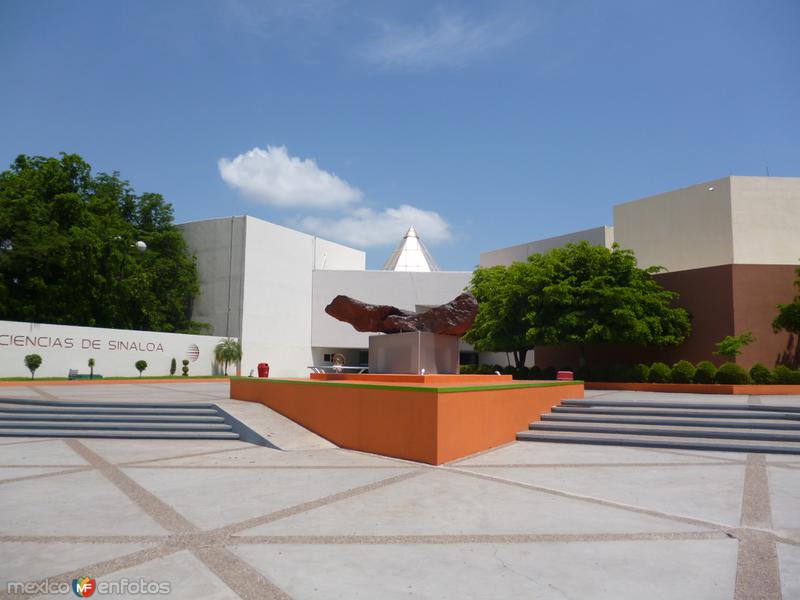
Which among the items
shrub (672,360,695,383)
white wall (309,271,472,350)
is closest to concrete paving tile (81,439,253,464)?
shrub (672,360,695,383)

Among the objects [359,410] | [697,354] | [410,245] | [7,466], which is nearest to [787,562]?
[359,410]

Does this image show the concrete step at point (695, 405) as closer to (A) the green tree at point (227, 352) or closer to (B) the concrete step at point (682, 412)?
(B) the concrete step at point (682, 412)

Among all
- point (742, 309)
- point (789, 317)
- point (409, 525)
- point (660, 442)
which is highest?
point (742, 309)

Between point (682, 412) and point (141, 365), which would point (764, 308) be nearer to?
point (682, 412)

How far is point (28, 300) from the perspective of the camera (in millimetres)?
29484

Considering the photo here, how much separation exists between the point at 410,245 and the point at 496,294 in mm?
30910

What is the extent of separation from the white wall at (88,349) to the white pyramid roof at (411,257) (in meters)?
25.0

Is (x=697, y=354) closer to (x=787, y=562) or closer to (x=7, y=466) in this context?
(x=787, y=562)

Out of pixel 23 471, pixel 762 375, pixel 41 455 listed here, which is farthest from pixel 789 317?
pixel 23 471

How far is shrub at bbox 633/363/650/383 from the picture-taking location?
22750mm

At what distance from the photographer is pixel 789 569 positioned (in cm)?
441

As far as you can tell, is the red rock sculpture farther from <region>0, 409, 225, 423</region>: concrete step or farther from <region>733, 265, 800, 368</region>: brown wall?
<region>733, 265, 800, 368</region>: brown wall

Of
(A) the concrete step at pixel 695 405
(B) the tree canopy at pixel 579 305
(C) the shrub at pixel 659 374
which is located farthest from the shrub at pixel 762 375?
(A) the concrete step at pixel 695 405

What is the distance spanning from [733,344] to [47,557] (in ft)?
74.0
